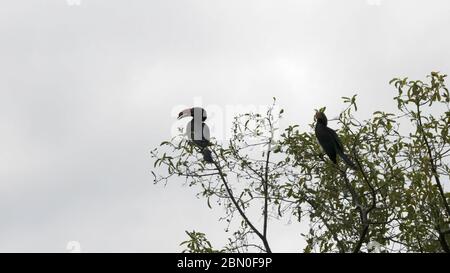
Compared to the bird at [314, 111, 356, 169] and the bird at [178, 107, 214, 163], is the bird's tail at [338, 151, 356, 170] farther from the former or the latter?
the bird at [178, 107, 214, 163]

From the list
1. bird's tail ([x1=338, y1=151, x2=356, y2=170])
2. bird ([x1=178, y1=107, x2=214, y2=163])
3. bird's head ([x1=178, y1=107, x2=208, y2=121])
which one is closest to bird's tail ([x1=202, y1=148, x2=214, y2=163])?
bird ([x1=178, y1=107, x2=214, y2=163])

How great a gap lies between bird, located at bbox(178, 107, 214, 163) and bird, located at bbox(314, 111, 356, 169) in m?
1.73

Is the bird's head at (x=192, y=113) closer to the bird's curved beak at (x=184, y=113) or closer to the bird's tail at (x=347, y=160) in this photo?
the bird's curved beak at (x=184, y=113)

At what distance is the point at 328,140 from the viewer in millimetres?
10898

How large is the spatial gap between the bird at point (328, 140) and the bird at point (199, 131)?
1.73 metres

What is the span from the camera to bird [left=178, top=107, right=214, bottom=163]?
1045 centimetres

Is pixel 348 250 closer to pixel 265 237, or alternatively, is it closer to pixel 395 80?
pixel 265 237

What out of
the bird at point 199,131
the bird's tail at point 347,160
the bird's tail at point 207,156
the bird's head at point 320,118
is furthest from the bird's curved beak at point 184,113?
the bird's tail at point 347,160

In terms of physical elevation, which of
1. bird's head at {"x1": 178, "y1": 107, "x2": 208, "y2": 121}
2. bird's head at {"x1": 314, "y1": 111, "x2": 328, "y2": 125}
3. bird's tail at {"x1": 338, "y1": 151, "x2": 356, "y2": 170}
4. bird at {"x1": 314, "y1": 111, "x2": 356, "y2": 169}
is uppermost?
bird's head at {"x1": 178, "y1": 107, "x2": 208, "y2": 121}

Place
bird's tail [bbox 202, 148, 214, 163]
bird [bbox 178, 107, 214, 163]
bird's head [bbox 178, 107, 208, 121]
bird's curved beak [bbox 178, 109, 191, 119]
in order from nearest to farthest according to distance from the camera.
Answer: bird's tail [bbox 202, 148, 214, 163] < bird [bbox 178, 107, 214, 163] < bird's head [bbox 178, 107, 208, 121] < bird's curved beak [bbox 178, 109, 191, 119]
